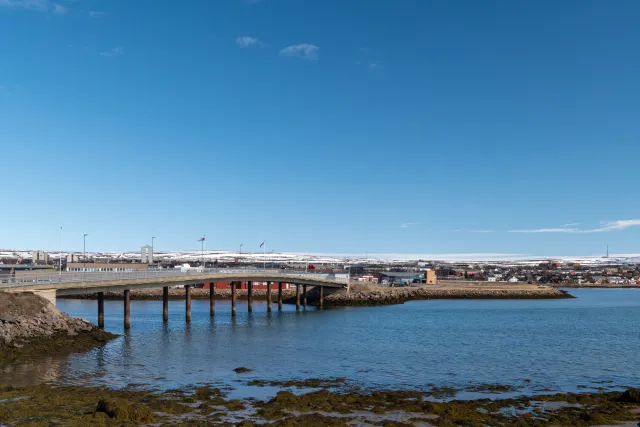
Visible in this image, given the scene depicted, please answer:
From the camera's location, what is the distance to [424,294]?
127125mm

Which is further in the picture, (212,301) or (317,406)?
(212,301)

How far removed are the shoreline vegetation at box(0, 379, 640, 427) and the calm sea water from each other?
2829 mm

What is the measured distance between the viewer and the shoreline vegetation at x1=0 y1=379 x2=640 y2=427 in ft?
74.8

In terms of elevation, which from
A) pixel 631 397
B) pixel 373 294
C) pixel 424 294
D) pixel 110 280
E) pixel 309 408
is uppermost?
pixel 110 280

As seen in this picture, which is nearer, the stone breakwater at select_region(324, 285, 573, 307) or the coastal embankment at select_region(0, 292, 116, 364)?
the coastal embankment at select_region(0, 292, 116, 364)

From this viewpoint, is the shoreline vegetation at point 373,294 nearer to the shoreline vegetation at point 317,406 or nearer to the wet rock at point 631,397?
the shoreline vegetation at point 317,406

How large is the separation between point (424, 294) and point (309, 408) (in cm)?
10451

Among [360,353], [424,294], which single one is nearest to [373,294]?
[424,294]

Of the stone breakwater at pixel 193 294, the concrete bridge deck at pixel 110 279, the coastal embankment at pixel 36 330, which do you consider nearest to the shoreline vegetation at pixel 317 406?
the coastal embankment at pixel 36 330

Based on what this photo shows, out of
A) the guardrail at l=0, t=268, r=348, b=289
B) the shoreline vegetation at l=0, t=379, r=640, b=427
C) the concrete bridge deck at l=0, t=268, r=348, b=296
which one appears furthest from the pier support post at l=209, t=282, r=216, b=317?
the shoreline vegetation at l=0, t=379, r=640, b=427

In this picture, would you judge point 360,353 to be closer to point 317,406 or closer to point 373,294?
point 317,406

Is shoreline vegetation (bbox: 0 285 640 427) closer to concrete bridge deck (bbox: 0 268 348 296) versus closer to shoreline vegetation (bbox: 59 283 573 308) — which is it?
concrete bridge deck (bbox: 0 268 348 296)

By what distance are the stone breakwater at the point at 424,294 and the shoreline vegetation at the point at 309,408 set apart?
7095 centimetres

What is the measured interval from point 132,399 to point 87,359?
12.5 meters
